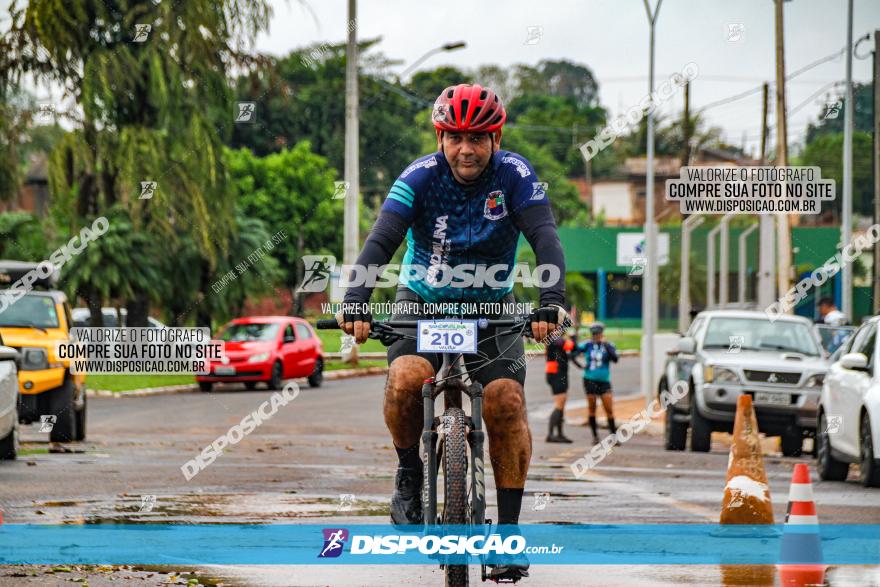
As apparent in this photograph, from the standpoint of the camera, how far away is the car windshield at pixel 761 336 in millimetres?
20812

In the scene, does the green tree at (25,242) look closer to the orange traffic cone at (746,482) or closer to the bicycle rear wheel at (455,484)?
the orange traffic cone at (746,482)

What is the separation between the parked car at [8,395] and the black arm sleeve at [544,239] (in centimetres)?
737

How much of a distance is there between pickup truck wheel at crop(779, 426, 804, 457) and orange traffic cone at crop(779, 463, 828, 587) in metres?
11.3

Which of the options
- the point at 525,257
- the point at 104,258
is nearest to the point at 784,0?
the point at 104,258

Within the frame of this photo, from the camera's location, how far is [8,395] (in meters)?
14.2

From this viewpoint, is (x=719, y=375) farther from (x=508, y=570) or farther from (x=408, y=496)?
(x=508, y=570)

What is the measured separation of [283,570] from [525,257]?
70.8 m

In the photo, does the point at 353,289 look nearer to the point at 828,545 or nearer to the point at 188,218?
the point at 828,545

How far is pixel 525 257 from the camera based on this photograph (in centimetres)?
7862

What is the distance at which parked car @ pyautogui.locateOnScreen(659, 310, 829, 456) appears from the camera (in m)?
19.8

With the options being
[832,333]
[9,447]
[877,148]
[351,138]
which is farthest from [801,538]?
[351,138]

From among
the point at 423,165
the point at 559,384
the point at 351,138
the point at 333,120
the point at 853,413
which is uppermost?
the point at 333,120

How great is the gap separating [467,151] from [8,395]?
27.0ft

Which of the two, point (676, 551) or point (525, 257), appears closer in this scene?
point (676, 551)
